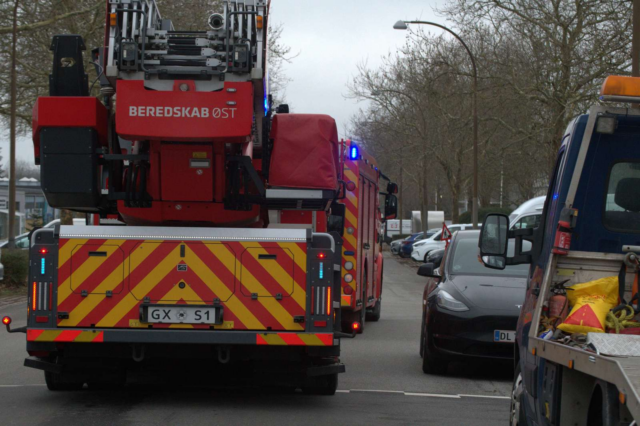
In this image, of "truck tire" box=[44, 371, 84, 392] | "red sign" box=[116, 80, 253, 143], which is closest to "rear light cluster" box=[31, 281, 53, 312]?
"truck tire" box=[44, 371, 84, 392]

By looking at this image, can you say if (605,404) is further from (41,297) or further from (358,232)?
(358,232)

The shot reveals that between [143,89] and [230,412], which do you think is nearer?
[143,89]

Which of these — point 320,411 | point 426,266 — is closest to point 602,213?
point 320,411

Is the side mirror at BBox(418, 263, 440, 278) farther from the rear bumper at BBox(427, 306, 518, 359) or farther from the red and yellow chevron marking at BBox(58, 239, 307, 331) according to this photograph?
the red and yellow chevron marking at BBox(58, 239, 307, 331)

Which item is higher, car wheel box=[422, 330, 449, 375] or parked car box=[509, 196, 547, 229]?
parked car box=[509, 196, 547, 229]

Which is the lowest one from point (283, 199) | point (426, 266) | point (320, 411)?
point (320, 411)

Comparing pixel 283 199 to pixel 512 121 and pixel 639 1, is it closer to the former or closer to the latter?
pixel 639 1

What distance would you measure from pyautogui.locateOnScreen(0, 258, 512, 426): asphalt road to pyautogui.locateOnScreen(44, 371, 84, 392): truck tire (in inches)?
2.7

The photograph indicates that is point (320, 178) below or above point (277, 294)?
above

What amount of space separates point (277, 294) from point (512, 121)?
1265 inches

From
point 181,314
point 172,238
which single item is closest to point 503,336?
point 181,314

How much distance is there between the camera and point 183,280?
310 inches

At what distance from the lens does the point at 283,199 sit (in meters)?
8.50

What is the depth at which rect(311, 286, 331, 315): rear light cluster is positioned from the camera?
786 centimetres
